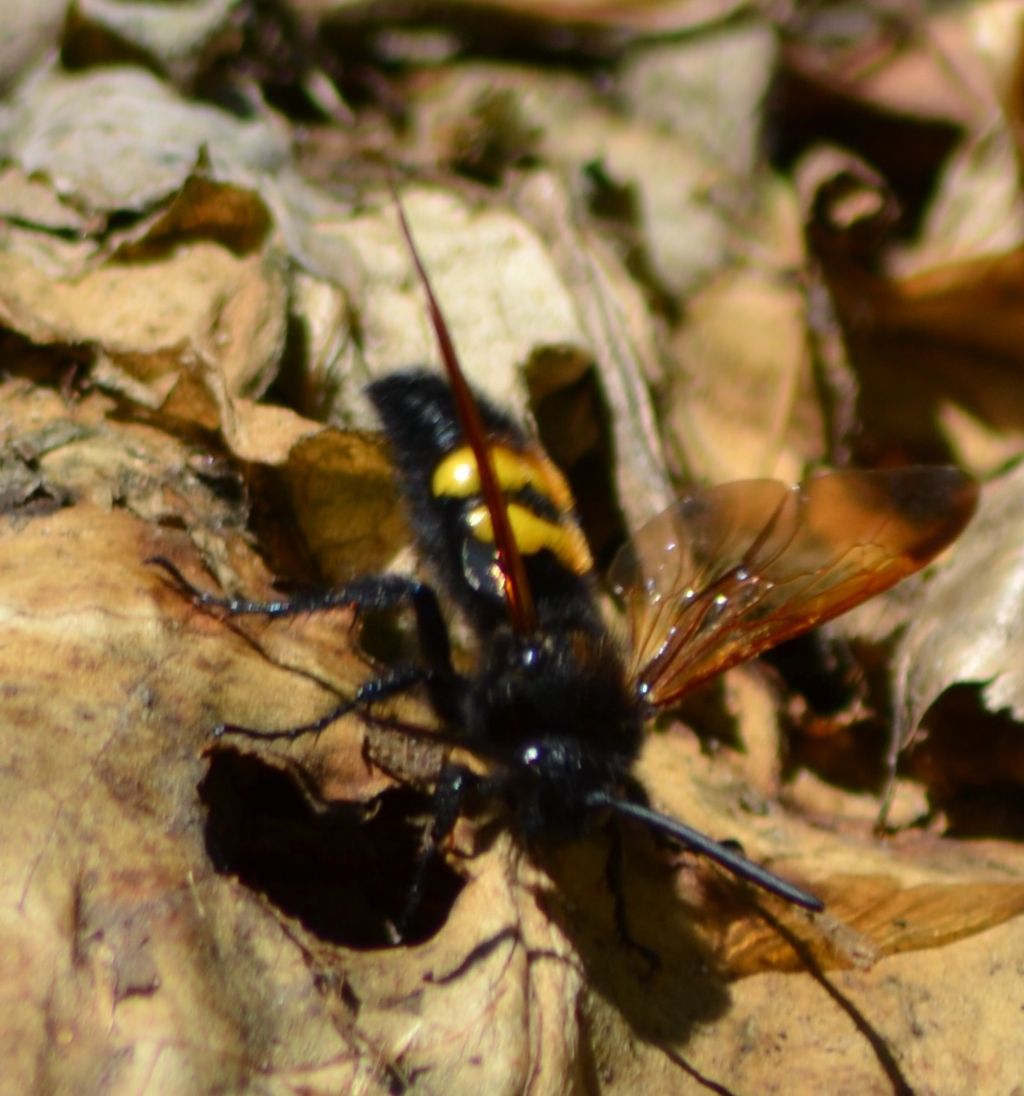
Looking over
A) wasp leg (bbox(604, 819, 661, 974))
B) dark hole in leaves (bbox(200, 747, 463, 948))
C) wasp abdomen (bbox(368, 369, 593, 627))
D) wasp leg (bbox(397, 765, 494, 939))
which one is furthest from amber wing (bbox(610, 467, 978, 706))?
dark hole in leaves (bbox(200, 747, 463, 948))

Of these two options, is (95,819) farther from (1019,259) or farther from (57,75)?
(1019,259)

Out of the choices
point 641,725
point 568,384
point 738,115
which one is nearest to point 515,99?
point 738,115

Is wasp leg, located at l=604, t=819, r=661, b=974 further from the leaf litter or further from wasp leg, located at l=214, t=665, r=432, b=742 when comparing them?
wasp leg, located at l=214, t=665, r=432, b=742

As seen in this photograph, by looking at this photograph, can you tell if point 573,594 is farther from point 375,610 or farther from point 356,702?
point 356,702

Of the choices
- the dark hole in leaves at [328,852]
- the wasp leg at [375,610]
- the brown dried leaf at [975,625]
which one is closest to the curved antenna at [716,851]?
the dark hole in leaves at [328,852]

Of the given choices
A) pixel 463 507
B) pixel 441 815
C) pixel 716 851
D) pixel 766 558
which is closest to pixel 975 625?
pixel 766 558

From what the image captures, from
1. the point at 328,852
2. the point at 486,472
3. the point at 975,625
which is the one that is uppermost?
the point at 486,472

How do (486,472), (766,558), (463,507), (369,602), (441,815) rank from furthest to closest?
1. (463,507)
2. (766,558)
3. (369,602)
4. (441,815)
5. (486,472)
